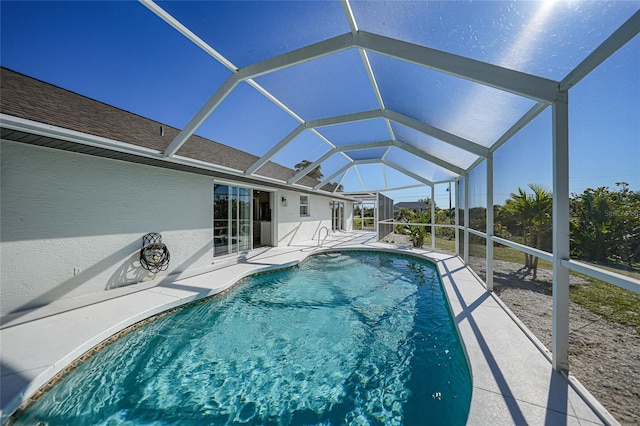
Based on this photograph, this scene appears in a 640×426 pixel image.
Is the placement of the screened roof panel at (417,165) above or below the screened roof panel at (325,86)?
below

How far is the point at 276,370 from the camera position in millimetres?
2979

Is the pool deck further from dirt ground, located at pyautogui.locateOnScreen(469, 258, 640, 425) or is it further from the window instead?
the window

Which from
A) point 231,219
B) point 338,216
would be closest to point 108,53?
point 231,219

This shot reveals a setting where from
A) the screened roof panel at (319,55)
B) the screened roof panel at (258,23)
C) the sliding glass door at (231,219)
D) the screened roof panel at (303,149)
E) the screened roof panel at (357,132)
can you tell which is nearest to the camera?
the screened roof panel at (319,55)

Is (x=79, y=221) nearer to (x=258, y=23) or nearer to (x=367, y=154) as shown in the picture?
(x=258, y=23)

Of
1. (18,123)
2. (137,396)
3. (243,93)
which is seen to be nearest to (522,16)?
(243,93)

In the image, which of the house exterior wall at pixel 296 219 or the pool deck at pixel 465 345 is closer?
the pool deck at pixel 465 345

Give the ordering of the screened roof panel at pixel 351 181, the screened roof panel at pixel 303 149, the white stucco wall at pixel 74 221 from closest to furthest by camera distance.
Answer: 1. the white stucco wall at pixel 74 221
2. the screened roof panel at pixel 303 149
3. the screened roof panel at pixel 351 181

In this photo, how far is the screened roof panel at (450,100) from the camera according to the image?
361cm

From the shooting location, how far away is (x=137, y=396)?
8.39 ft

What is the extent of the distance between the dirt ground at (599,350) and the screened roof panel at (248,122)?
20.1 feet

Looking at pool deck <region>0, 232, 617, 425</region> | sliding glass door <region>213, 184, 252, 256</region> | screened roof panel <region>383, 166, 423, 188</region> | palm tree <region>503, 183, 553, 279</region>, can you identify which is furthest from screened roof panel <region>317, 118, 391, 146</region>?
screened roof panel <region>383, 166, 423, 188</region>

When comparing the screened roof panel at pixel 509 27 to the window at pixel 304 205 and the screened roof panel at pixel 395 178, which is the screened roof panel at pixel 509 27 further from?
the screened roof panel at pixel 395 178

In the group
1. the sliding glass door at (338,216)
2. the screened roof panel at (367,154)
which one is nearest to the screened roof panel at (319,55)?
the screened roof panel at (367,154)
